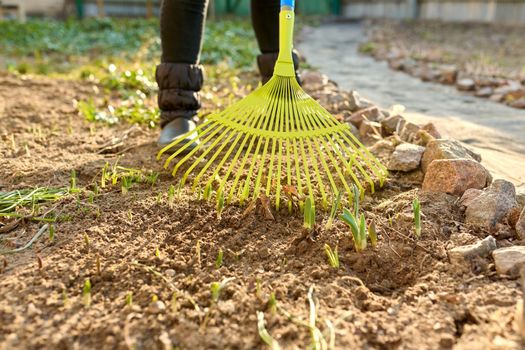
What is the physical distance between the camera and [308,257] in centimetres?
142

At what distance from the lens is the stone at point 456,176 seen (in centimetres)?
172

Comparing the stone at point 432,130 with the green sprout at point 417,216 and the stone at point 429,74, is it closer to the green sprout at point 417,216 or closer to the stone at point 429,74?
the green sprout at point 417,216

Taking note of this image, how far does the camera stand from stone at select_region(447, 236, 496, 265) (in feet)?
4.44

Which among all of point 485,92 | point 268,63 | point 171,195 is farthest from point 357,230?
point 485,92

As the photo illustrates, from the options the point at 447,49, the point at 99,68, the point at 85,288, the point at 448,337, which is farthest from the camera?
the point at 447,49

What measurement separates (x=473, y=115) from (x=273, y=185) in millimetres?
1771

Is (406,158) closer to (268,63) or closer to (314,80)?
(268,63)

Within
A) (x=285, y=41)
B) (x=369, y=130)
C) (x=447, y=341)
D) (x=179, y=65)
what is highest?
(x=285, y=41)

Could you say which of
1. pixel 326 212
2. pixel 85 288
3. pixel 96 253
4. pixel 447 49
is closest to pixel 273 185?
pixel 326 212

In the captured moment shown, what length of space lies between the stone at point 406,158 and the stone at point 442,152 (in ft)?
0.09

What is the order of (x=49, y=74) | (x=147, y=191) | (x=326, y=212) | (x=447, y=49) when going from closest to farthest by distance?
(x=326, y=212) → (x=147, y=191) → (x=49, y=74) → (x=447, y=49)

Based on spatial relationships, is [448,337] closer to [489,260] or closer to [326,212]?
[489,260]

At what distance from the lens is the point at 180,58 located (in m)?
2.16

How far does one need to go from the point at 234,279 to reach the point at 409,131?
1269 millimetres
